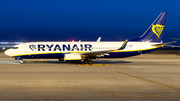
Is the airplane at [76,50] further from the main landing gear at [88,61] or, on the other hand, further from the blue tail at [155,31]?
the blue tail at [155,31]

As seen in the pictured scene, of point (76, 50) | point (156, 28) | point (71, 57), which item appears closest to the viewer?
point (71, 57)

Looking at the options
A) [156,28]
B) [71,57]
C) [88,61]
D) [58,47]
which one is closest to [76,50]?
[71,57]

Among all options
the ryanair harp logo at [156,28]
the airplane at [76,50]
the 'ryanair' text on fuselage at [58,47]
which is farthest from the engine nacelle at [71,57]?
the ryanair harp logo at [156,28]

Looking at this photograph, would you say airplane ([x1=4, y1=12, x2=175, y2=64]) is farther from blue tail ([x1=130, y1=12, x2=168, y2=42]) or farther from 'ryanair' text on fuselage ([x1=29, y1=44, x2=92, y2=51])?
blue tail ([x1=130, y1=12, x2=168, y2=42])

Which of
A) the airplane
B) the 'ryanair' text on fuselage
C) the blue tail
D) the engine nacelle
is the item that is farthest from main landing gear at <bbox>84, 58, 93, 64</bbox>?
the blue tail

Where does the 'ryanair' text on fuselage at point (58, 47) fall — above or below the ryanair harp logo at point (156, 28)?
below

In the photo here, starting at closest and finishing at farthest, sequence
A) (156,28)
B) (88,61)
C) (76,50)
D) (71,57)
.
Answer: (71,57), (88,61), (76,50), (156,28)

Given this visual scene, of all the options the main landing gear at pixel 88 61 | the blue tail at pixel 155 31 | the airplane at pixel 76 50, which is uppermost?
the blue tail at pixel 155 31

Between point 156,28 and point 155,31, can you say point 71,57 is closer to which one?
point 155,31

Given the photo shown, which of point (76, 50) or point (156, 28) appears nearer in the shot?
point (76, 50)

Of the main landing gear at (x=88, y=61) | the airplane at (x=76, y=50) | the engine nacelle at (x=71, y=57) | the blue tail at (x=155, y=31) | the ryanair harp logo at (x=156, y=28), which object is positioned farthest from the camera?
the ryanair harp logo at (x=156, y=28)

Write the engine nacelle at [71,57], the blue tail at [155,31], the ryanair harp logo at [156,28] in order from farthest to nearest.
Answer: the ryanair harp logo at [156,28] < the blue tail at [155,31] < the engine nacelle at [71,57]

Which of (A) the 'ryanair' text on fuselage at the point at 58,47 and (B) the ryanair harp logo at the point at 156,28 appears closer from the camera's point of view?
(A) the 'ryanair' text on fuselage at the point at 58,47

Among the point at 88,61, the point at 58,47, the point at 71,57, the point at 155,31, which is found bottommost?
the point at 88,61
